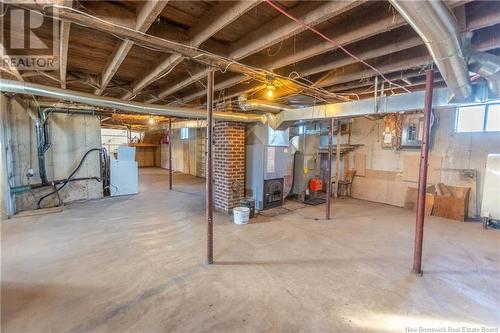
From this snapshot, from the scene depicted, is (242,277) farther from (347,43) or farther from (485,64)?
(485,64)

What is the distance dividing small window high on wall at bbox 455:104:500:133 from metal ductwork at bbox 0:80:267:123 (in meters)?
4.15

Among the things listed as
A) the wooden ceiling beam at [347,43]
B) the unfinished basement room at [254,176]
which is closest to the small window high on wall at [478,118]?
the unfinished basement room at [254,176]

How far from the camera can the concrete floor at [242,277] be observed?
1.89 meters

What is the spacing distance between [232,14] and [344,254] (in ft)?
9.67

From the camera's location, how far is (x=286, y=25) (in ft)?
6.58

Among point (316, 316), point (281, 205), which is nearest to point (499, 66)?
point (316, 316)

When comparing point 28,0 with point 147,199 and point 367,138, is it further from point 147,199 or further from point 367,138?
point 367,138

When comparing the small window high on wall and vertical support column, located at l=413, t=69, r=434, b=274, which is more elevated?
the small window high on wall

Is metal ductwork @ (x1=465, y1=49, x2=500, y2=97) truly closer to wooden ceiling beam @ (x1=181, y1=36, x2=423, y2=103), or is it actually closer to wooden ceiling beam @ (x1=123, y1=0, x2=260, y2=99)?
wooden ceiling beam @ (x1=181, y1=36, x2=423, y2=103)

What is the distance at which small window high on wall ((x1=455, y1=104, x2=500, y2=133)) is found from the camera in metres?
4.57
